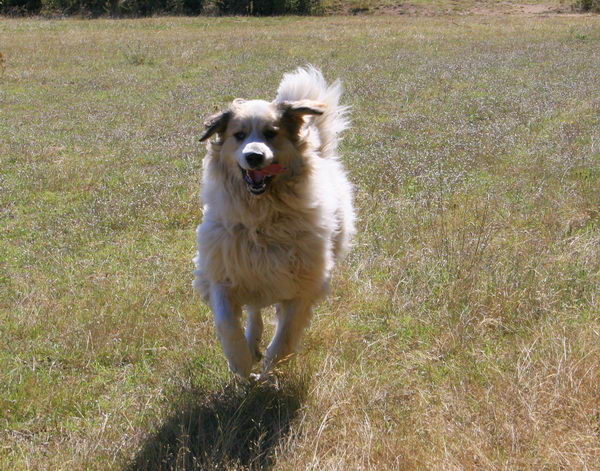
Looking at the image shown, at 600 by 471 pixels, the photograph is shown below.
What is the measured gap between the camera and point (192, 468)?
3.44 metres

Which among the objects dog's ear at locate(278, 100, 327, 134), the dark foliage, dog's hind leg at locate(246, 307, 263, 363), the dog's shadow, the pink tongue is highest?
dog's ear at locate(278, 100, 327, 134)

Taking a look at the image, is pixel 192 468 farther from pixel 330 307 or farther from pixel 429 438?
pixel 330 307

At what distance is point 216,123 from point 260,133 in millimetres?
317

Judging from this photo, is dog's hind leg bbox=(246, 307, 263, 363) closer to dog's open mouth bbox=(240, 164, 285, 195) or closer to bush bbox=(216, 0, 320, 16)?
dog's open mouth bbox=(240, 164, 285, 195)

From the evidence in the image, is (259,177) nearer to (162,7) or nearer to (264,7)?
(264,7)

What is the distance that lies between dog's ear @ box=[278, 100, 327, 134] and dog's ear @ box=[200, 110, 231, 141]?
378mm

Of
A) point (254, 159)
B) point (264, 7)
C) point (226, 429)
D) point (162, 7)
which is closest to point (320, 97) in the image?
point (254, 159)

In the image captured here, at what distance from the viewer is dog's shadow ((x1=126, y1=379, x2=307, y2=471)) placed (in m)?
3.48

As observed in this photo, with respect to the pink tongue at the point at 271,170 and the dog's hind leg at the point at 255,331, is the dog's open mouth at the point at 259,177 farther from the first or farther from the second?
the dog's hind leg at the point at 255,331

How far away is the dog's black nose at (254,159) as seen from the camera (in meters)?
4.31

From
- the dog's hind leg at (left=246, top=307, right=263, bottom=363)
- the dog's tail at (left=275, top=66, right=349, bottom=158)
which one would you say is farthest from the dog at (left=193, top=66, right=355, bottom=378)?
the dog's tail at (left=275, top=66, right=349, bottom=158)

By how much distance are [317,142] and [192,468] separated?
259cm

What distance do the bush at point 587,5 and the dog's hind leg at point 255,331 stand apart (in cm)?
4474

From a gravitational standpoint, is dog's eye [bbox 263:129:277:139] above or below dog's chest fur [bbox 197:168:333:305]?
above
